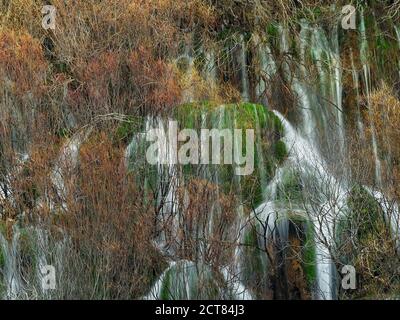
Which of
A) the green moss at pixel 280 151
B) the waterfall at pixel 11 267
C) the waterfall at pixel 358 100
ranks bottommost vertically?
the waterfall at pixel 11 267

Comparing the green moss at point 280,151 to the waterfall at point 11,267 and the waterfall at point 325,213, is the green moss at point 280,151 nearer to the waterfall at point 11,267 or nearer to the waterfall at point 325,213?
the waterfall at point 325,213

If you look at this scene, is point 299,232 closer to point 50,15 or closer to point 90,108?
point 90,108

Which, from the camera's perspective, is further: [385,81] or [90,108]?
[385,81]

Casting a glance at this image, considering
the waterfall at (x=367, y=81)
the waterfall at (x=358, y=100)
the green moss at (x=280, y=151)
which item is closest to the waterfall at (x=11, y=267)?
the green moss at (x=280, y=151)

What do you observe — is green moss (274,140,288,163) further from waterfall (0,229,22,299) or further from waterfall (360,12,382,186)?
waterfall (0,229,22,299)

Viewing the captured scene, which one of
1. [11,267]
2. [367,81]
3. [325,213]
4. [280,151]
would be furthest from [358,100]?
[11,267]

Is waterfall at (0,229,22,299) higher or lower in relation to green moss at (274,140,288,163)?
lower

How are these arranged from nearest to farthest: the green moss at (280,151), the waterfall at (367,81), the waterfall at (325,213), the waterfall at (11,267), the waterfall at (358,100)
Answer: the waterfall at (11,267)
the waterfall at (325,213)
the waterfall at (367,81)
the green moss at (280,151)
the waterfall at (358,100)

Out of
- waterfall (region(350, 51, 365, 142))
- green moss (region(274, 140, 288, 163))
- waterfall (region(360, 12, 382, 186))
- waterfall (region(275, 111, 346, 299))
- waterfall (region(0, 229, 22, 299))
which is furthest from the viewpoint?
waterfall (region(350, 51, 365, 142))

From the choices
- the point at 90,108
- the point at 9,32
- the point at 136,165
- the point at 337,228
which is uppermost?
the point at 9,32

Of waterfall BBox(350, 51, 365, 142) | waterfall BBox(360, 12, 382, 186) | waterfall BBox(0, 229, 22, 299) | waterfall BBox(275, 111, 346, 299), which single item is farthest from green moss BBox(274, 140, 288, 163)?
waterfall BBox(0, 229, 22, 299)
